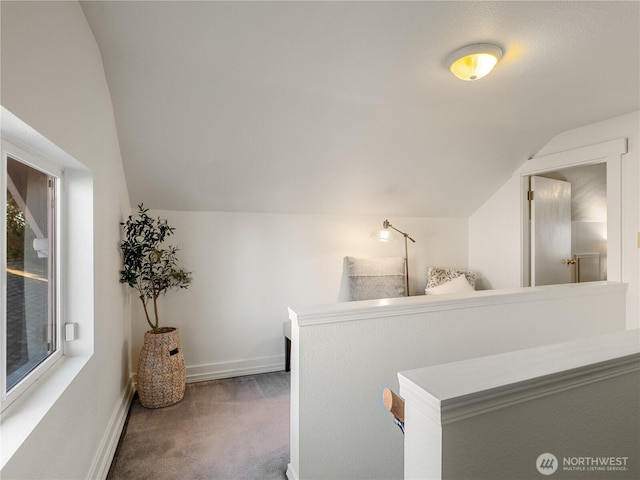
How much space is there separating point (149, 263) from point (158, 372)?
31.9 inches

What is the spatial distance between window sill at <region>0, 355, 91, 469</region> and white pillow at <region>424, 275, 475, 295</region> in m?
3.13

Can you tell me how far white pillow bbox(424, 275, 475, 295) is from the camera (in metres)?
3.61

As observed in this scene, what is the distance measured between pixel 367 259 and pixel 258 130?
1772 mm

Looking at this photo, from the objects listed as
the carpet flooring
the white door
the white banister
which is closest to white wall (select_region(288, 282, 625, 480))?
the carpet flooring

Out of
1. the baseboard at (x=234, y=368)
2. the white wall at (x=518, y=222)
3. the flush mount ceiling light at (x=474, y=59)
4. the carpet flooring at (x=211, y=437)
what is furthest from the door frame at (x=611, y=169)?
the baseboard at (x=234, y=368)

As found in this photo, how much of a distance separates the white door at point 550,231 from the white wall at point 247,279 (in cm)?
161

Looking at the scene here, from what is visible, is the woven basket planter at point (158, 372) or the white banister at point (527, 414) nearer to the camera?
the white banister at point (527, 414)

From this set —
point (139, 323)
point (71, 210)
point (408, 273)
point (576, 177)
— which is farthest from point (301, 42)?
point (576, 177)

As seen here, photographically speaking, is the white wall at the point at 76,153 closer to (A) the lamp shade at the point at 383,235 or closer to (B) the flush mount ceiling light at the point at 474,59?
(B) the flush mount ceiling light at the point at 474,59

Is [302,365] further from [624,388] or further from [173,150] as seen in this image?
[173,150]

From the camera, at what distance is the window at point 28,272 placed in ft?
3.96

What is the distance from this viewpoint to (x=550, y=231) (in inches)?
143

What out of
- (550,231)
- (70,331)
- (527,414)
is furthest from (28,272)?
(550,231)

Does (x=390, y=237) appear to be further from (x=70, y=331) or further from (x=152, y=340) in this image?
(x=70, y=331)
